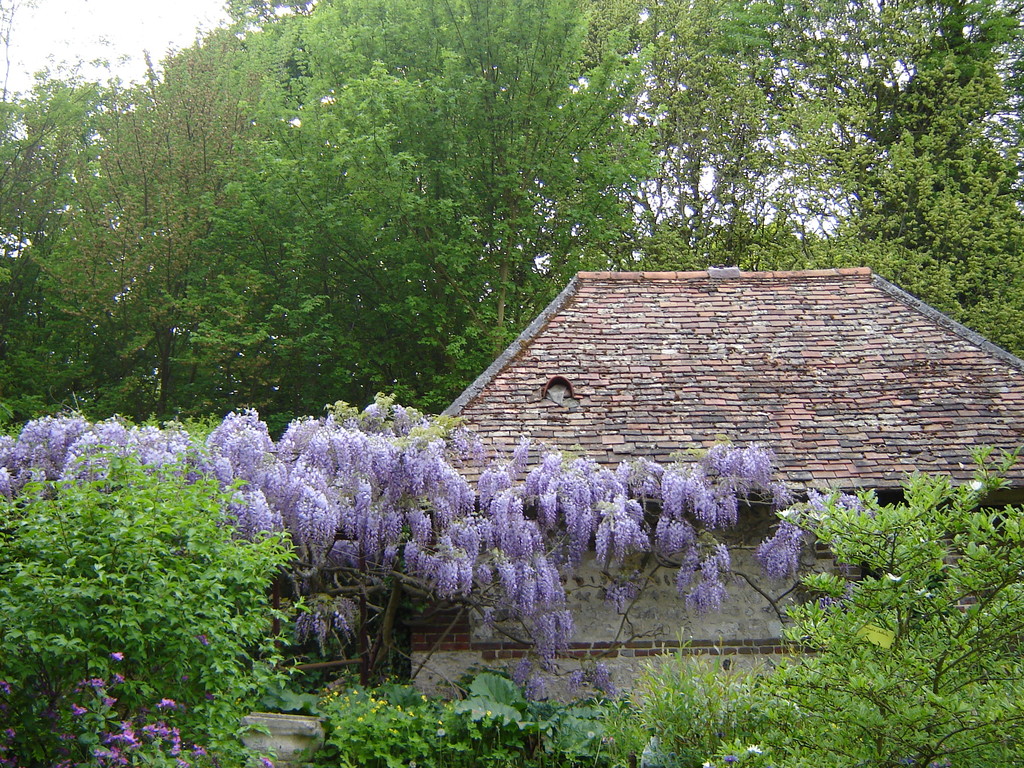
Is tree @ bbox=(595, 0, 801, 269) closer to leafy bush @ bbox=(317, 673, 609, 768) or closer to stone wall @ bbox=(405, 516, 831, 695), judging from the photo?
stone wall @ bbox=(405, 516, 831, 695)

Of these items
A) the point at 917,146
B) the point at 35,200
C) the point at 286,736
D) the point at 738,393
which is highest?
the point at 917,146

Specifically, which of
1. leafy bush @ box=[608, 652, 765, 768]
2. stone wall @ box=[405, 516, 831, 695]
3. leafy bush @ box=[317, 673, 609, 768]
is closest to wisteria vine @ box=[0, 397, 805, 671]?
stone wall @ box=[405, 516, 831, 695]

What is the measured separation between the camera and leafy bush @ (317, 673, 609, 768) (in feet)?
21.5

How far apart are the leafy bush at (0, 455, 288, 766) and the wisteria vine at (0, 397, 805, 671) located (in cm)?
203

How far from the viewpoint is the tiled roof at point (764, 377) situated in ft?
30.1

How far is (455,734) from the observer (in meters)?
6.86

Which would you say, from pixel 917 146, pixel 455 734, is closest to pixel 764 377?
pixel 455 734

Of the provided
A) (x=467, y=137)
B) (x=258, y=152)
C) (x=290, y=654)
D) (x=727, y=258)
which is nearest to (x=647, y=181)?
(x=727, y=258)

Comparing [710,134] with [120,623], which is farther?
[710,134]

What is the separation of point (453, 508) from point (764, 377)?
12.7ft

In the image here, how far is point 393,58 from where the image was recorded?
16.3 metres

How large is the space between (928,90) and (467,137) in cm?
935

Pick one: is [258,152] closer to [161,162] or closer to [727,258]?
[161,162]

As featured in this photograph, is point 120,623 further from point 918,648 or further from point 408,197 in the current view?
point 408,197
